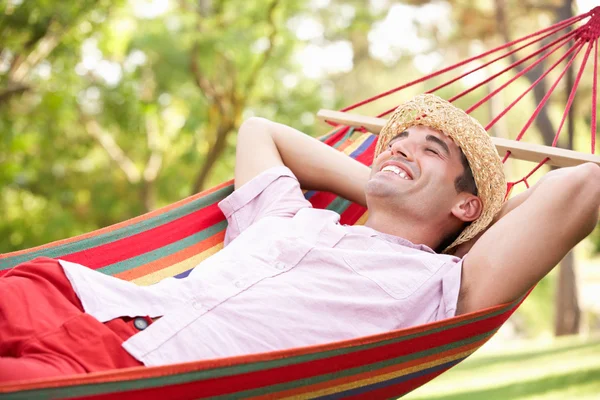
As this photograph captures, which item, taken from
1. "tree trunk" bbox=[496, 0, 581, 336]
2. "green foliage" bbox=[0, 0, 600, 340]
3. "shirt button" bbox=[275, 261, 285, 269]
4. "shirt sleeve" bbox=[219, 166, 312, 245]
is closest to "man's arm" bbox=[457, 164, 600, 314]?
"shirt button" bbox=[275, 261, 285, 269]

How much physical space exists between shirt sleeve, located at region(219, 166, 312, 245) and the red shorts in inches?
24.5

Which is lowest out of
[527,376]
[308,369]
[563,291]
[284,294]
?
[308,369]

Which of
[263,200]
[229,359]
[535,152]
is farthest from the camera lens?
[535,152]

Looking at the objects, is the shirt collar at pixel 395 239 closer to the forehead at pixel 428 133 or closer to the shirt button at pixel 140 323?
the forehead at pixel 428 133

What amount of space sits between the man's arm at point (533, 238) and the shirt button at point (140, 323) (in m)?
0.73

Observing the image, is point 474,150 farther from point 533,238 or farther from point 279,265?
point 279,265

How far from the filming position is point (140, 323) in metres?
1.78

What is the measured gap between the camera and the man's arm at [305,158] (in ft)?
8.25

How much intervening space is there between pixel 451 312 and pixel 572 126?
6.99 metres

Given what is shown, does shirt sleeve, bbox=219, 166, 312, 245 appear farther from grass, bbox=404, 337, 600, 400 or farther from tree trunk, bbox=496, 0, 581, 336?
tree trunk, bbox=496, 0, 581, 336

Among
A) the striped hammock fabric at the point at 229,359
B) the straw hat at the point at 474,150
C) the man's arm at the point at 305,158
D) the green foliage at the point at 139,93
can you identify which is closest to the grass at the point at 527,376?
the striped hammock fabric at the point at 229,359

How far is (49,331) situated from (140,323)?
21cm

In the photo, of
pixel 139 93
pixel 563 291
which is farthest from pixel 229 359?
pixel 139 93

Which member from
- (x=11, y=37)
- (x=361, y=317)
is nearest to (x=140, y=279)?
(x=361, y=317)
